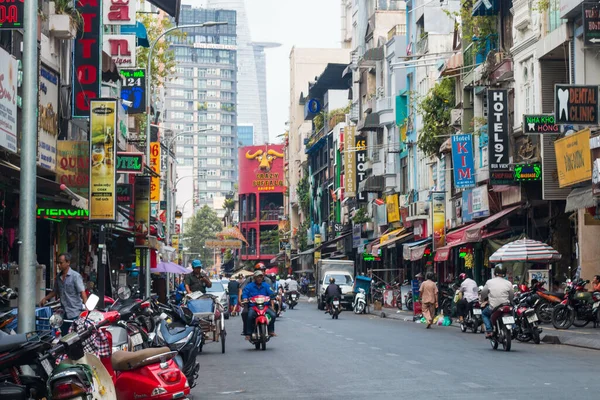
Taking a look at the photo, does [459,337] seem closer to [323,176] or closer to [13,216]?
[13,216]

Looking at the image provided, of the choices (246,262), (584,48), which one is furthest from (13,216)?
(246,262)

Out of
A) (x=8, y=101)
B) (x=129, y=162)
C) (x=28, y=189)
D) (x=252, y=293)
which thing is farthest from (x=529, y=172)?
(x=28, y=189)

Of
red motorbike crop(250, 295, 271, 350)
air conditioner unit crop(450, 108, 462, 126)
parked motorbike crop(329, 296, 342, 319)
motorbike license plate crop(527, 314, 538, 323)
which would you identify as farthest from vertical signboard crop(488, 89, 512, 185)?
red motorbike crop(250, 295, 271, 350)

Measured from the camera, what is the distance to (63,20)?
2708cm

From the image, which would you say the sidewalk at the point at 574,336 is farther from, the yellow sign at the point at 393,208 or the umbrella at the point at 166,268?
the yellow sign at the point at 393,208

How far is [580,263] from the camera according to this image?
33.2 meters

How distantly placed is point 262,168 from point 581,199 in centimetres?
12914

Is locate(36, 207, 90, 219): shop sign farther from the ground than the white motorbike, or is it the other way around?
locate(36, 207, 90, 219): shop sign

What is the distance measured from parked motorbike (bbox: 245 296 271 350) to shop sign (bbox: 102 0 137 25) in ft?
54.5

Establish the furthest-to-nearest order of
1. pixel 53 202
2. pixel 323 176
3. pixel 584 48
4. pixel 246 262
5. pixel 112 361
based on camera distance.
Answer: pixel 246 262 → pixel 323 176 → pixel 584 48 → pixel 53 202 → pixel 112 361

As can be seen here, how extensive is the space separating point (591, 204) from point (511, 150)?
9.09 meters

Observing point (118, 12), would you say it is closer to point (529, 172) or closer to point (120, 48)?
point (120, 48)

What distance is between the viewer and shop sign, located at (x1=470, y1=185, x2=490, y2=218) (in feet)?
135

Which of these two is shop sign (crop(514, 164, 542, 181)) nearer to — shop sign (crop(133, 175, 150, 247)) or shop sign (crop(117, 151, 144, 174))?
shop sign (crop(117, 151, 144, 174))
